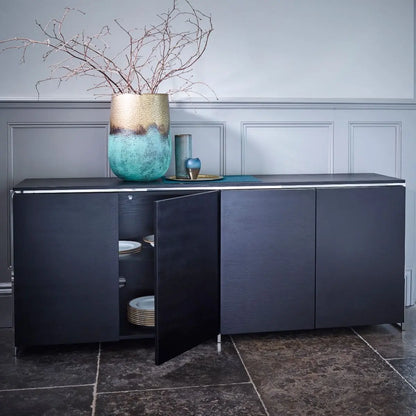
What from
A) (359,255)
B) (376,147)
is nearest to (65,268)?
(359,255)

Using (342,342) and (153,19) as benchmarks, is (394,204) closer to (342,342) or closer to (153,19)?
(342,342)

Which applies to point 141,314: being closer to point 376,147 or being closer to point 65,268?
point 65,268

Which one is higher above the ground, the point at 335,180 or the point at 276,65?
the point at 276,65

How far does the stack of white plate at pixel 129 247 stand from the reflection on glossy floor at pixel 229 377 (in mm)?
426

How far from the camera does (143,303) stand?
3.20 metres

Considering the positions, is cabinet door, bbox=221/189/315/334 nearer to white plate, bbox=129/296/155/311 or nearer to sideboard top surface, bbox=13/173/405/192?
sideboard top surface, bbox=13/173/405/192

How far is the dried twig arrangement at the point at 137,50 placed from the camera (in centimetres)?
325

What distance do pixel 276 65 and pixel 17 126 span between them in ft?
4.44

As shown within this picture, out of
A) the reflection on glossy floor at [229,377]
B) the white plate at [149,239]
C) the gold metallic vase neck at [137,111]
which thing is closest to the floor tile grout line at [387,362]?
the reflection on glossy floor at [229,377]

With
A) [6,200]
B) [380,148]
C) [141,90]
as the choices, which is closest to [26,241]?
[6,200]

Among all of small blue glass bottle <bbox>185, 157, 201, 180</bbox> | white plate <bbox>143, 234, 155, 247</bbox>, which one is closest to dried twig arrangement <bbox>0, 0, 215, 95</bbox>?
small blue glass bottle <bbox>185, 157, 201, 180</bbox>

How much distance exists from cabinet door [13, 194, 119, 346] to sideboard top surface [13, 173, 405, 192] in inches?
1.6

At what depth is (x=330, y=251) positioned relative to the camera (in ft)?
10.1

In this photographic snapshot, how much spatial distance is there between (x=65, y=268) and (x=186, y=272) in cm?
53
